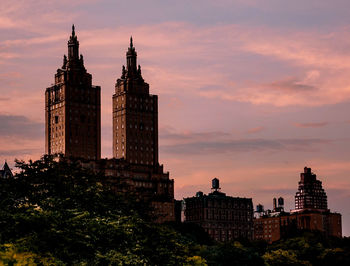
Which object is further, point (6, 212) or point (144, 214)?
point (144, 214)

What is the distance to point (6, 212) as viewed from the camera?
67.1m

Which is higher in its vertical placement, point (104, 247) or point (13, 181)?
point (13, 181)

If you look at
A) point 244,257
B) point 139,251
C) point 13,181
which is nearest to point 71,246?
point 139,251

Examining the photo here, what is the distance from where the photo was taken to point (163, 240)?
81000mm

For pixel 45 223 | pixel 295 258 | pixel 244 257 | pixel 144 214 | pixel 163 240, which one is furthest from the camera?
pixel 295 258

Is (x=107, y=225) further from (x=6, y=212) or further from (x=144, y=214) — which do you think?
(x=144, y=214)

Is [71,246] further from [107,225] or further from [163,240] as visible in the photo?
[163,240]

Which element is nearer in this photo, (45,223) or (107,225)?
(45,223)

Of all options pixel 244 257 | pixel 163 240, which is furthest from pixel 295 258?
pixel 163 240

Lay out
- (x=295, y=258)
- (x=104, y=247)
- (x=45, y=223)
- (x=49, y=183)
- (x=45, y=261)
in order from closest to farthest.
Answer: (x=45, y=261), (x=45, y=223), (x=104, y=247), (x=49, y=183), (x=295, y=258)

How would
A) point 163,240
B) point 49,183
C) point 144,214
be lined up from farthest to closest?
point 144,214
point 49,183
point 163,240

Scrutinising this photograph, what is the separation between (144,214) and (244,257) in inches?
1582

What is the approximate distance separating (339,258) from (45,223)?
126 meters

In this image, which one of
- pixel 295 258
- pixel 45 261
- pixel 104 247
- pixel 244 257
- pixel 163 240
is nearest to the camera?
pixel 45 261
